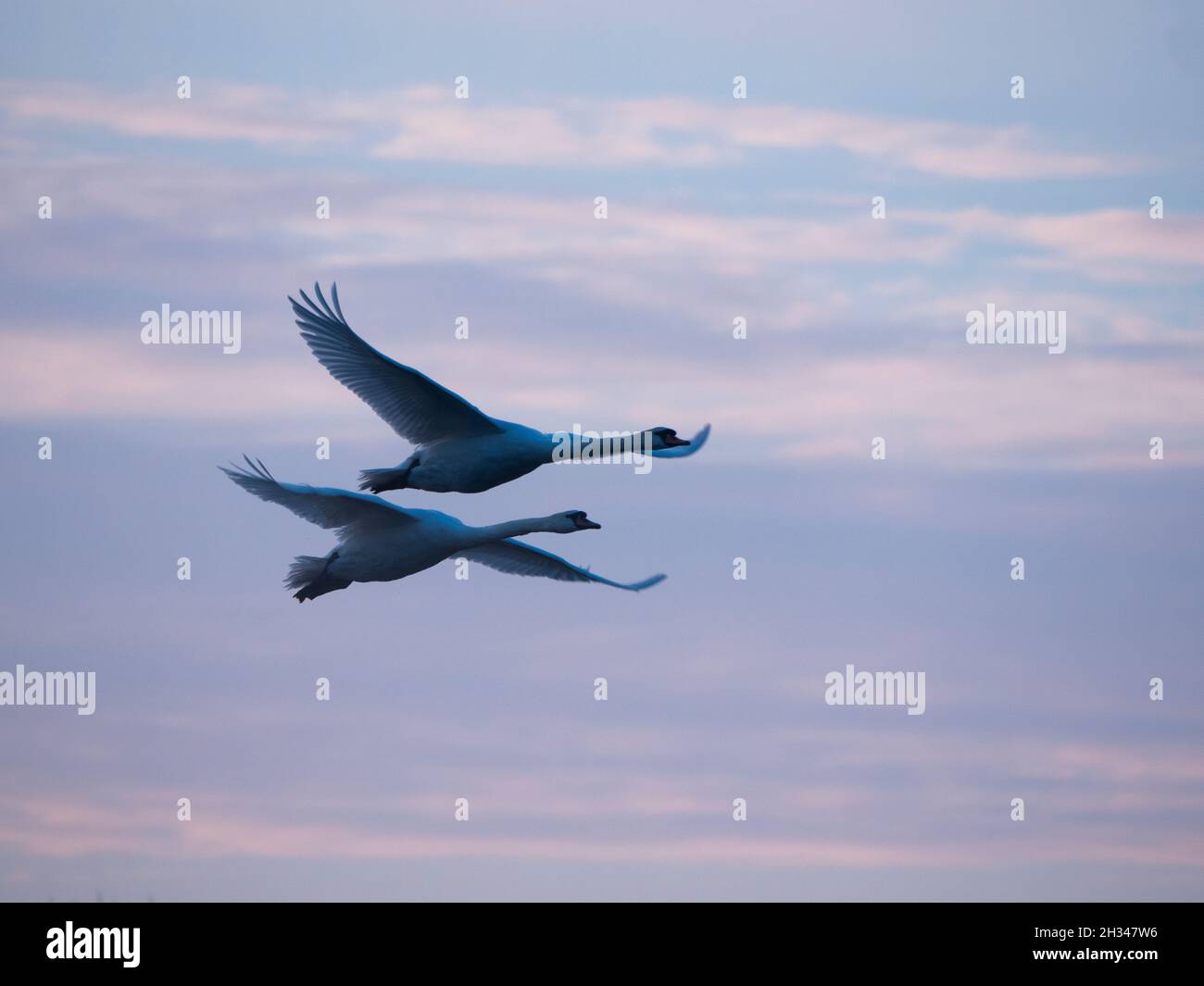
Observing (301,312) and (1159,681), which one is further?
(1159,681)

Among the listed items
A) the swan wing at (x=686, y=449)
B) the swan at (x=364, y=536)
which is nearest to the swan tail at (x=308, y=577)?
the swan at (x=364, y=536)

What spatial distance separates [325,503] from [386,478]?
1.28m

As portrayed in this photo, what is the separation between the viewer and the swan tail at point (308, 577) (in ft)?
181

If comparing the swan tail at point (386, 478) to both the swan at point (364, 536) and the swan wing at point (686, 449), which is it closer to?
the swan at point (364, 536)

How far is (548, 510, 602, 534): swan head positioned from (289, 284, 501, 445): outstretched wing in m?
3.73

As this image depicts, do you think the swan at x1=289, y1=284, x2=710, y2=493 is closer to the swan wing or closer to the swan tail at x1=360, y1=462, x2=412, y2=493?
the swan tail at x1=360, y1=462, x2=412, y2=493

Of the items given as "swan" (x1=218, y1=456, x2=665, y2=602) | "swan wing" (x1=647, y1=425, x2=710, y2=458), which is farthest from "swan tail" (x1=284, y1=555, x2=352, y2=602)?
"swan wing" (x1=647, y1=425, x2=710, y2=458)

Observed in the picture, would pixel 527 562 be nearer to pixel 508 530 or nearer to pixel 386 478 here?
pixel 508 530

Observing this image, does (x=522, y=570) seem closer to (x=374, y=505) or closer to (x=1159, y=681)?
(x=374, y=505)

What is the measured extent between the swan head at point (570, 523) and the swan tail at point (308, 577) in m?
4.64
